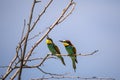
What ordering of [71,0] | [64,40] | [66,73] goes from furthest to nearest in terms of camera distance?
[64,40]
[66,73]
[71,0]

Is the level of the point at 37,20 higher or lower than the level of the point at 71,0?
lower

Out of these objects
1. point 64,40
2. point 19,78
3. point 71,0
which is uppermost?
point 64,40

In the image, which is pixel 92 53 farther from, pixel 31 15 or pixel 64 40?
pixel 64 40

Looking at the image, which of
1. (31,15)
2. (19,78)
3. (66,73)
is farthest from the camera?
(66,73)

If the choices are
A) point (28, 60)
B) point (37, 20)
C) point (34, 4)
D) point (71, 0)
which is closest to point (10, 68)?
point (28, 60)

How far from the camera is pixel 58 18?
3.43 m

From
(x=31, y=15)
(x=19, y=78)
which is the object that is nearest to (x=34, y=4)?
(x=31, y=15)

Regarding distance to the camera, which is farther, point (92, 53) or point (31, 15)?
point (92, 53)

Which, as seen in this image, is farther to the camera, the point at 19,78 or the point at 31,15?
the point at 31,15

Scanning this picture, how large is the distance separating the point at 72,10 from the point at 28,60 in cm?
89

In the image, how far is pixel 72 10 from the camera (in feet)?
11.8

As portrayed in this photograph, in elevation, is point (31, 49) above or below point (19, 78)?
above

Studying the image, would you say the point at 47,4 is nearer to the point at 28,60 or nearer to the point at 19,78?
the point at 28,60

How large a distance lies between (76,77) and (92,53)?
14.3 inches
